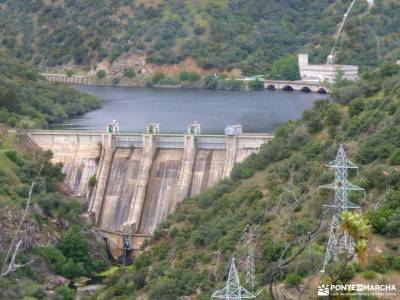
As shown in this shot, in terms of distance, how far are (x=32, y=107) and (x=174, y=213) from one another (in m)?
28.7

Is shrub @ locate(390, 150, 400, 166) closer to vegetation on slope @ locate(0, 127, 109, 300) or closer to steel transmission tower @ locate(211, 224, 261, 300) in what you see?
steel transmission tower @ locate(211, 224, 261, 300)

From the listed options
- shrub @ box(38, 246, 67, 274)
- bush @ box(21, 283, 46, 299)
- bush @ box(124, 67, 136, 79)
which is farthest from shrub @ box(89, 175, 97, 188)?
bush @ box(124, 67, 136, 79)

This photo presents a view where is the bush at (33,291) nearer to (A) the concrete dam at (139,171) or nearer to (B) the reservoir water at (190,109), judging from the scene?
(A) the concrete dam at (139,171)

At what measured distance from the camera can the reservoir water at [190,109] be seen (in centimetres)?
8481

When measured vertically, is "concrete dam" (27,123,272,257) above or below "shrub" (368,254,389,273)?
above

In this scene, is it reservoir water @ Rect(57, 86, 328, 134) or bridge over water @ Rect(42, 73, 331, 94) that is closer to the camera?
reservoir water @ Rect(57, 86, 328, 134)

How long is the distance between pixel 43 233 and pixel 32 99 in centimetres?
3027

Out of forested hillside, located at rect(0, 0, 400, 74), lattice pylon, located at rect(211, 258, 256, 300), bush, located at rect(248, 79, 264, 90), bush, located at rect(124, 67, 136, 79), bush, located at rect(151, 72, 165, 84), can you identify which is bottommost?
lattice pylon, located at rect(211, 258, 256, 300)

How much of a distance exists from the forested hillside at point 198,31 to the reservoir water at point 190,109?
10843 millimetres

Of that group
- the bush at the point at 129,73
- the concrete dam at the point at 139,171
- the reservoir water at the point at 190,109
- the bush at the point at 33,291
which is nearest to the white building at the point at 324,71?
the reservoir water at the point at 190,109

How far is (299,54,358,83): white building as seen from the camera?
401 feet

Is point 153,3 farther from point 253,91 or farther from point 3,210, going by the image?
point 3,210

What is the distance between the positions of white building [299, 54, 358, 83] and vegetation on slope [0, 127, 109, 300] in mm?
62885

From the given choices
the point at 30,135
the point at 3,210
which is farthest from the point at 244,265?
the point at 30,135
